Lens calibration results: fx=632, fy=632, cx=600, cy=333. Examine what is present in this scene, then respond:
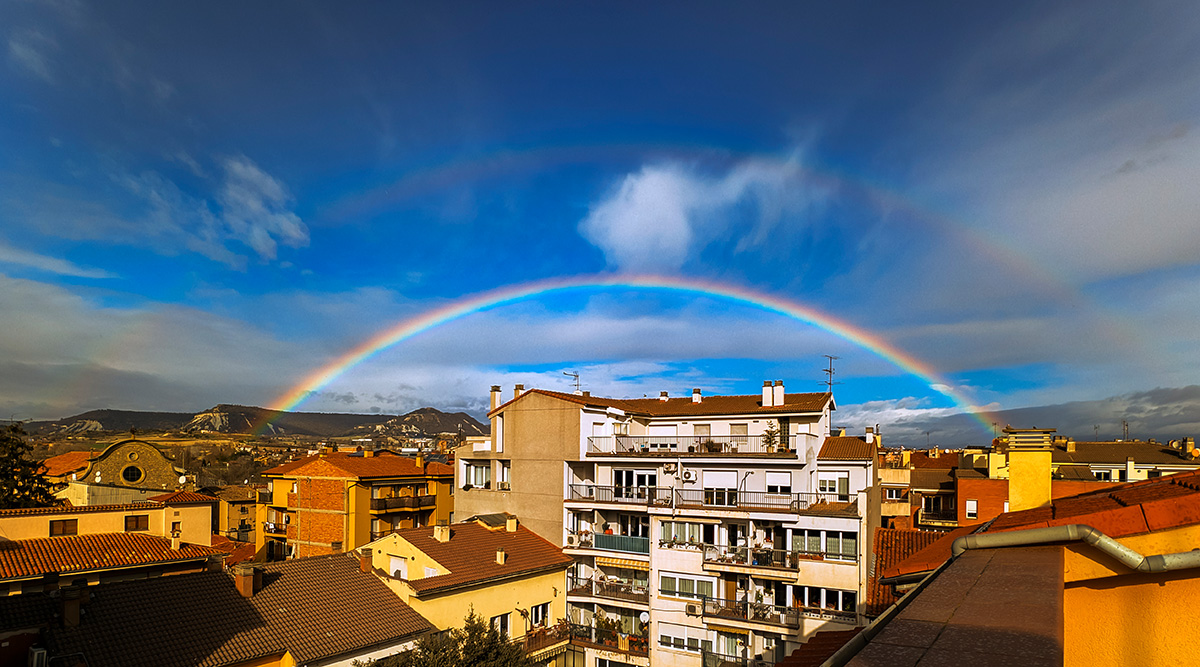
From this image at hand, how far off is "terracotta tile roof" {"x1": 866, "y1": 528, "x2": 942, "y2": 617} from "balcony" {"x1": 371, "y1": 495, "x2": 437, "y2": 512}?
36.7m

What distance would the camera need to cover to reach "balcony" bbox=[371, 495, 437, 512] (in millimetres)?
51094

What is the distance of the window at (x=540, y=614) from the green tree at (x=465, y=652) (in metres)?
8.11

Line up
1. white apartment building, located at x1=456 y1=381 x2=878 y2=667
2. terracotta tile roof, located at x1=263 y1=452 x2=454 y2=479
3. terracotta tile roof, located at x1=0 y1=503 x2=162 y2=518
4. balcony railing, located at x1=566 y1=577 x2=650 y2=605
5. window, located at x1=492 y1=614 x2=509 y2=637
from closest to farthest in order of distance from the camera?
white apartment building, located at x1=456 y1=381 x2=878 y2=667, terracotta tile roof, located at x1=0 y1=503 x2=162 y2=518, window, located at x1=492 y1=614 x2=509 y2=637, balcony railing, located at x1=566 y1=577 x2=650 y2=605, terracotta tile roof, located at x1=263 y1=452 x2=454 y2=479

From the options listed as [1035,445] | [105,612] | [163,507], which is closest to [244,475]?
[163,507]

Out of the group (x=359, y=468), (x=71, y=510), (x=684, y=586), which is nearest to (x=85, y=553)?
(x=71, y=510)

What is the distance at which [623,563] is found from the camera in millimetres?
35781

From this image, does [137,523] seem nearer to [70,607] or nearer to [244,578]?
[244,578]

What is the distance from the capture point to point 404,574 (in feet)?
103

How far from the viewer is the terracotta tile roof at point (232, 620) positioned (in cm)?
2056

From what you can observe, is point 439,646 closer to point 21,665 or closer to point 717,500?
point 21,665

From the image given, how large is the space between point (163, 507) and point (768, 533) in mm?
33419

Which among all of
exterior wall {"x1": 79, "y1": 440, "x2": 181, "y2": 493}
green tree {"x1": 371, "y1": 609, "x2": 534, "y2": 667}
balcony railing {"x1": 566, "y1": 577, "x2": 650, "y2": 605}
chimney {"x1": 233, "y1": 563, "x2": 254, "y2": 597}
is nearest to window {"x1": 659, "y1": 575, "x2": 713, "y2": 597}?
balcony railing {"x1": 566, "y1": 577, "x2": 650, "y2": 605}

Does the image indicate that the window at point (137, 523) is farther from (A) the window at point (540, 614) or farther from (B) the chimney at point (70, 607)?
(A) the window at point (540, 614)

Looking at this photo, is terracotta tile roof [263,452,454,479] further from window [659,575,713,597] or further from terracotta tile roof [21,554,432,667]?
window [659,575,713,597]
